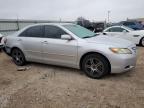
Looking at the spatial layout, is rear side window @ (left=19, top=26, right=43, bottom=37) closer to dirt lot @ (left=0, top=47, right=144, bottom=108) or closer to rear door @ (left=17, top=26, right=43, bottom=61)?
rear door @ (left=17, top=26, right=43, bottom=61)

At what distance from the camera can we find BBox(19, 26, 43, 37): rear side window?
633 centimetres

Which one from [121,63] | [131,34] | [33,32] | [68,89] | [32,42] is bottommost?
[68,89]

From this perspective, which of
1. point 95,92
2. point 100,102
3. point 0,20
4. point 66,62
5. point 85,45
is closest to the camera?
point 100,102

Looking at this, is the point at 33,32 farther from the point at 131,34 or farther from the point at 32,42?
the point at 131,34

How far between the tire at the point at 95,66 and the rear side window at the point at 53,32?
1135 mm

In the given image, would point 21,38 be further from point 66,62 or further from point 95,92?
point 95,92

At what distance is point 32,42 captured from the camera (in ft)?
20.9

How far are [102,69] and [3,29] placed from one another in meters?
9.75

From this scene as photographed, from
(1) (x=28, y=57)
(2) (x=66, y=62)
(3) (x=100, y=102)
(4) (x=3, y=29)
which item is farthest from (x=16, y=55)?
(4) (x=3, y=29)

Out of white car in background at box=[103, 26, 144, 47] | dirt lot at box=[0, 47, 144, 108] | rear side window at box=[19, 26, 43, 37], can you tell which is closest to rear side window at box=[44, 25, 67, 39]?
rear side window at box=[19, 26, 43, 37]

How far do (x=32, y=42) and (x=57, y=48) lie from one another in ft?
3.59

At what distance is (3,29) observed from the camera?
12969mm

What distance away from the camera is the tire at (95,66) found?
5.04 meters

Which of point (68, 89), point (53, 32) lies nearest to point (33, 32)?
point (53, 32)
